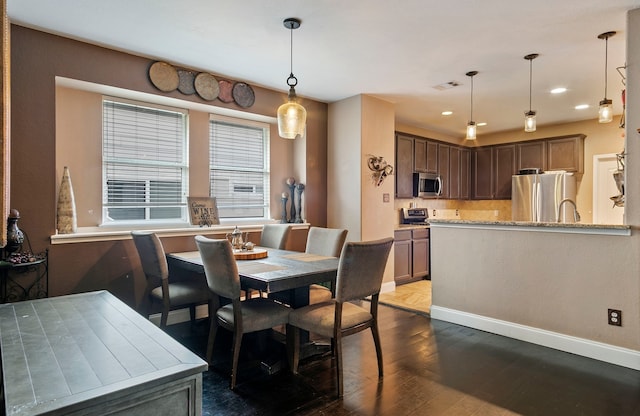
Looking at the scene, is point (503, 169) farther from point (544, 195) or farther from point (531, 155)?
point (544, 195)

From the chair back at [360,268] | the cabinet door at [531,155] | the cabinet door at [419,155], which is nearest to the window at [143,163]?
the chair back at [360,268]

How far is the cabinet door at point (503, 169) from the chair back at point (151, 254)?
5.81m

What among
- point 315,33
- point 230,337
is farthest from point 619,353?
point 315,33

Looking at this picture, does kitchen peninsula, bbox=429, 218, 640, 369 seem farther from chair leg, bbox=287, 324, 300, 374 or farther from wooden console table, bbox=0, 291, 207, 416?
wooden console table, bbox=0, 291, 207, 416

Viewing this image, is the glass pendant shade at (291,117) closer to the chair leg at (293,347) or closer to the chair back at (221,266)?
the chair back at (221,266)

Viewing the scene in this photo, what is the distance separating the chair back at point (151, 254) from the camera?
115 inches

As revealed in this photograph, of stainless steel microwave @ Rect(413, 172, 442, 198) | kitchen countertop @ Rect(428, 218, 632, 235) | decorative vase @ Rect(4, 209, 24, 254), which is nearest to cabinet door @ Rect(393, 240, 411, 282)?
stainless steel microwave @ Rect(413, 172, 442, 198)

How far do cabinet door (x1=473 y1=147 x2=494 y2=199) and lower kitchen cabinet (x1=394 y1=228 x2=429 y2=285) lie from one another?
1.88m

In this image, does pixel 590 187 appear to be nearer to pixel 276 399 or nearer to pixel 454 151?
pixel 454 151

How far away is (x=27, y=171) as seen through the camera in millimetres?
2875

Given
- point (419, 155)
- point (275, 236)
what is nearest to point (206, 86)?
point (275, 236)

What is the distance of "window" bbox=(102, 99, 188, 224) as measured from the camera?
3525mm

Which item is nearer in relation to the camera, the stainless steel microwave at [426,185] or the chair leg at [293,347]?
the chair leg at [293,347]

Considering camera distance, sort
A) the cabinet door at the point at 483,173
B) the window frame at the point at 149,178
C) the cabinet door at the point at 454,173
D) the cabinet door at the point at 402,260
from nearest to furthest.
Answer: the window frame at the point at 149,178, the cabinet door at the point at 402,260, the cabinet door at the point at 454,173, the cabinet door at the point at 483,173
